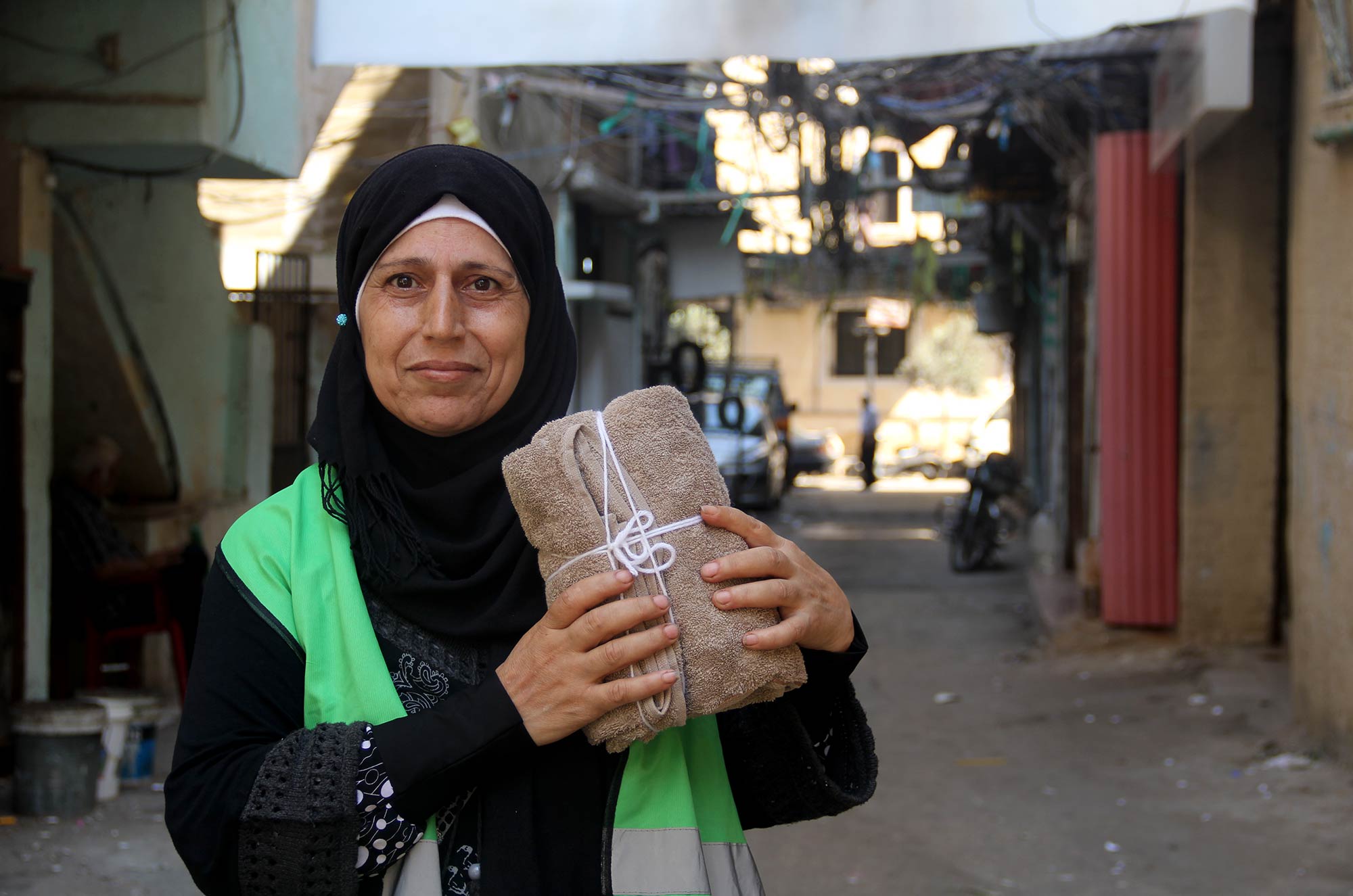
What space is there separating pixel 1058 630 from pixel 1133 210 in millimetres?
2657

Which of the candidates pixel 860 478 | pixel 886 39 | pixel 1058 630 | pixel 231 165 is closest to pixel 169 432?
pixel 231 165

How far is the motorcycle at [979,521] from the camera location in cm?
1273

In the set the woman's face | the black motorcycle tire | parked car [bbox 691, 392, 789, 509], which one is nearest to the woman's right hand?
the woman's face

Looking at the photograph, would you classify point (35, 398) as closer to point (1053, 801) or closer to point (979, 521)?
point (1053, 801)

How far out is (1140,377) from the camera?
27.0ft

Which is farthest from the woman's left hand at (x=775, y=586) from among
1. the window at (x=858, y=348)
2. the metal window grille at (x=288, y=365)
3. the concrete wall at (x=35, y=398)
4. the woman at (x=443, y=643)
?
the window at (x=858, y=348)

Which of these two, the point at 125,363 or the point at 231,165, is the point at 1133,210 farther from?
the point at 125,363

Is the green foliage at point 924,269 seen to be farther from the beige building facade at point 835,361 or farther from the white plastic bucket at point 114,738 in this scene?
the beige building facade at point 835,361

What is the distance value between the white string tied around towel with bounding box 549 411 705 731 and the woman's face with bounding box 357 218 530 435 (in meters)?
0.24

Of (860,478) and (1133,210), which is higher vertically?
(1133,210)

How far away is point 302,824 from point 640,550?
424mm

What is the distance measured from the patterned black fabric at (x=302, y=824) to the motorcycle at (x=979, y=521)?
1172 cm

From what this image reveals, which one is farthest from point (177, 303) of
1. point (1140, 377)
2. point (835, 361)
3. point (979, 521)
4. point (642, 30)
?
point (835, 361)

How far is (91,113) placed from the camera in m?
5.48
